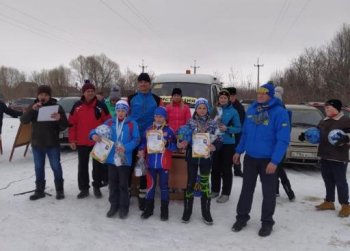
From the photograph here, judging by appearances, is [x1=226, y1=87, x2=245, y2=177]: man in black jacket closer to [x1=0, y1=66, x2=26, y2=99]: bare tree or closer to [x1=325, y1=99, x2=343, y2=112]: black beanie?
[x1=325, y1=99, x2=343, y2=112]: black beanie

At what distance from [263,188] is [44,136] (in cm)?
350

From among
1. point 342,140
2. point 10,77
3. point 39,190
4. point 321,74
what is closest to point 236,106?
point 342,140

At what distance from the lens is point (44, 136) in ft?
19.1

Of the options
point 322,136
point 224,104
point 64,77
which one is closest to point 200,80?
point 224,104

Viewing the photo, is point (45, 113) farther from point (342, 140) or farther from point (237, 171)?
point (342, 140)

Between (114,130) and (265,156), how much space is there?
2.18 m

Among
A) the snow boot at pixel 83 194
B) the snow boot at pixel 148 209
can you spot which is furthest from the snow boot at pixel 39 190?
the snow boot at pixel 148 209

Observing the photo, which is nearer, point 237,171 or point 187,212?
point 187,212

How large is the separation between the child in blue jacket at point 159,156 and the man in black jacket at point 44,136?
5.24 feet

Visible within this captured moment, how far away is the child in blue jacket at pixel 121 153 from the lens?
5.14 metres

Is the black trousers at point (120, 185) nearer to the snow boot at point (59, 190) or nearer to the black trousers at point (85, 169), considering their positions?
the black trousers at point (85, 169)

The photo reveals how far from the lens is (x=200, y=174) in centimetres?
511

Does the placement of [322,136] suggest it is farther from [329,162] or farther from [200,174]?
[200,174]

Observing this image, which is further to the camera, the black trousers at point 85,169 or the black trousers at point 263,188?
the black trousers at point 85,169
